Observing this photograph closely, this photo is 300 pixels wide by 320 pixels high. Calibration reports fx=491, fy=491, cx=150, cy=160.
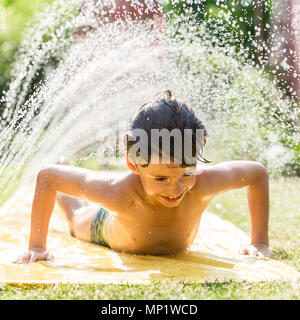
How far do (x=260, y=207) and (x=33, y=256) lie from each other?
1485mm

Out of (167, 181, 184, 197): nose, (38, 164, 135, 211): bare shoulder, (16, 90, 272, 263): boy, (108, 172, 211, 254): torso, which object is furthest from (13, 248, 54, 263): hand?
(167, 181, 184, 197): nose

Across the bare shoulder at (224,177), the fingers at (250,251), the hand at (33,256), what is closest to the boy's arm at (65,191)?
the hand at (33,256)

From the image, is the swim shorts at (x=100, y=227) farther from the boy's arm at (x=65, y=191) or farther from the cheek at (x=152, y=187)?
the cheek at (x=152, y=187)

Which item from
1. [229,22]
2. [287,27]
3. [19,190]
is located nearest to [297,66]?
[287,27]

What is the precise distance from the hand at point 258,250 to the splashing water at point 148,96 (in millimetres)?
2152

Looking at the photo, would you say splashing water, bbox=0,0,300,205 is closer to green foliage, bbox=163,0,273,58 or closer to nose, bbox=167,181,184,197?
green foliage, bbox=163,0,273,58

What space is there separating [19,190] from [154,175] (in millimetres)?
3297

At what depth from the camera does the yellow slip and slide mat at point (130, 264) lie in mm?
2500

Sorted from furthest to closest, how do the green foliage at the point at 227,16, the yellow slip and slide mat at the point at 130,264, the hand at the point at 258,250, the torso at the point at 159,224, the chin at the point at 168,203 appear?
the green foliage at the point at 227,16, the hand at the point at 258,250, the torso at the point at 159,224, the chin at the point at 168,203, the yellow slip and slide mat at the point at 130,264

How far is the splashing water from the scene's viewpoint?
5781mm

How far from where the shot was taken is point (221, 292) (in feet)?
7.29

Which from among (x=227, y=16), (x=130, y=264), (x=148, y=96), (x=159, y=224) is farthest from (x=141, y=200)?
(x=227, y=16)
